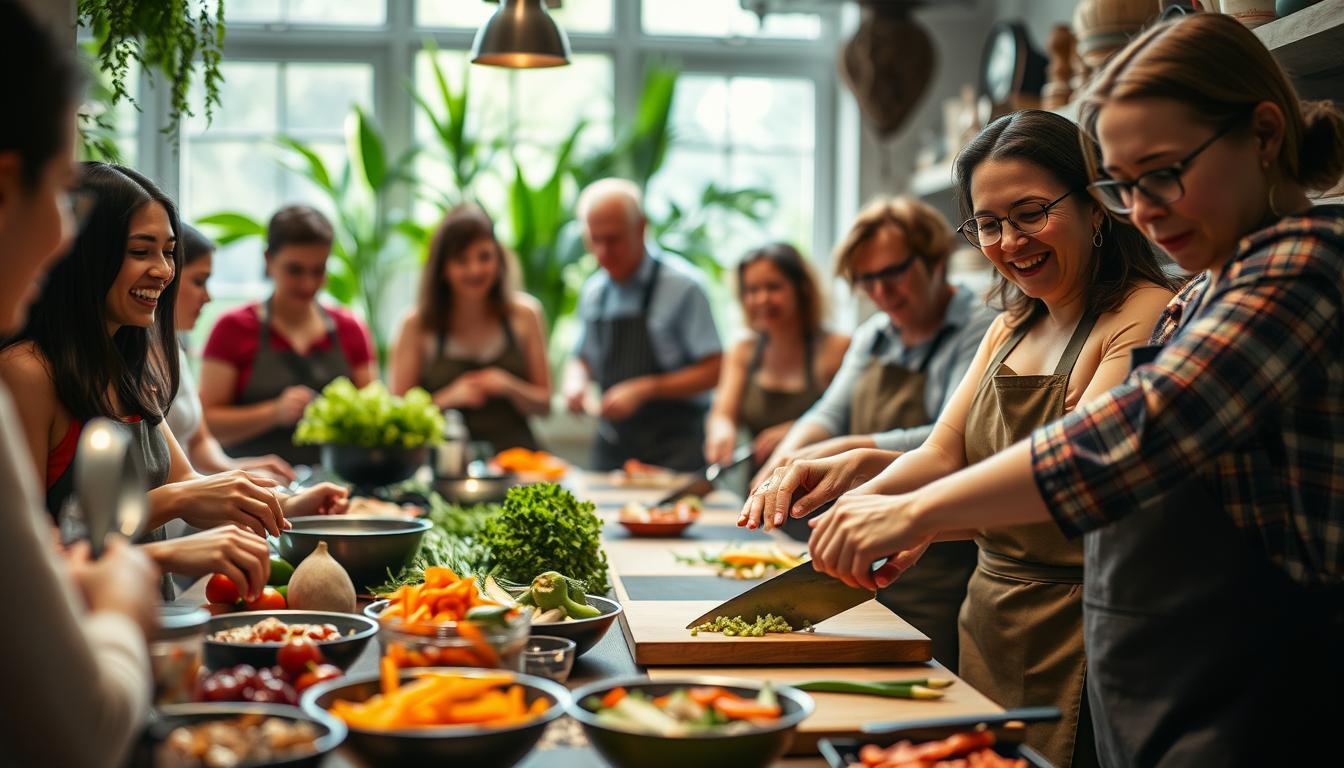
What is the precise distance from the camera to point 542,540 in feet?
7.66

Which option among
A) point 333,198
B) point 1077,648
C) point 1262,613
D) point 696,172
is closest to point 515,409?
point 333,198

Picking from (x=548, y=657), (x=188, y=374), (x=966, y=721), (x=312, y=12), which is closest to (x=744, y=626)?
(x=548, y=657)

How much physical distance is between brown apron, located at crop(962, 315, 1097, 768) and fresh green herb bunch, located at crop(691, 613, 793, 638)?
0.52m

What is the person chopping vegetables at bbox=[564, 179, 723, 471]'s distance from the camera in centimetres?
523

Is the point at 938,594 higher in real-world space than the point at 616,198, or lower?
lower

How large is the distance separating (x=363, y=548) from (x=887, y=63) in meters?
3.76

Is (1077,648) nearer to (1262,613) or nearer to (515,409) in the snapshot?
(1262,613)

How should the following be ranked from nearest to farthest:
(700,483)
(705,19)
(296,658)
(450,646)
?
(450,646), (296,658), (700,483), (705,19)

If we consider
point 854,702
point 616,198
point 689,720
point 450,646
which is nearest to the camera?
point 689,720

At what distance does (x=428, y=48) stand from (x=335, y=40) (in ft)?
2.42

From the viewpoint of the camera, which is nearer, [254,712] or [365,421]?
[254,712]

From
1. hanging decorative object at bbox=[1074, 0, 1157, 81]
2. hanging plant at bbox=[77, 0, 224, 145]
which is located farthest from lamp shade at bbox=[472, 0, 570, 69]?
hanging decorative object at bbox=[1074, 0, 1157, 81]

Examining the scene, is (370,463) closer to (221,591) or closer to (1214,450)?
(221,591)

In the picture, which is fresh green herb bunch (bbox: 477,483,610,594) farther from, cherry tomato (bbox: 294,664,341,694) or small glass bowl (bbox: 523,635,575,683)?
cherry tomato (bbox: 294,664,341,694)
